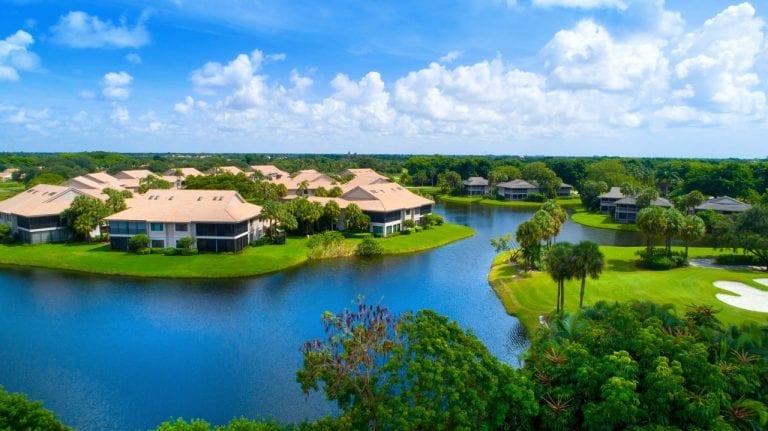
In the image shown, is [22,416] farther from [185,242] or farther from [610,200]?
[610,200]

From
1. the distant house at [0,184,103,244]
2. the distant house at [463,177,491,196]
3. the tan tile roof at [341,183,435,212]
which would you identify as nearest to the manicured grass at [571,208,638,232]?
the tan tile roof at [341,183,435,212]

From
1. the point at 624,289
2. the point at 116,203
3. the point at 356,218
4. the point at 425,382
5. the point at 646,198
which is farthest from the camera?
the point at 646,198

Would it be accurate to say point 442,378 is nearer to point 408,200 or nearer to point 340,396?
point 340,396

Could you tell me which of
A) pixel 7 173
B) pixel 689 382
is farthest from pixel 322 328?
pixel 7 173

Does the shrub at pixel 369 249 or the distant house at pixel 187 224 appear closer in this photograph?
the distant house at pixel 187 224

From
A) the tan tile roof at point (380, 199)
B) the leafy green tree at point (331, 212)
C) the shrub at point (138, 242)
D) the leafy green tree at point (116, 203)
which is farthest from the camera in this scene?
the tan tile roof at point (380, 199)

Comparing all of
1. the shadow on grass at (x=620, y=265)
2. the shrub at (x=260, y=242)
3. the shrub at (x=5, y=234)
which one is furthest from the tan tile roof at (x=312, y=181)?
the shadow on grass at (x=620, y=265)

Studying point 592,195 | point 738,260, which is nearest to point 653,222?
point 738,260

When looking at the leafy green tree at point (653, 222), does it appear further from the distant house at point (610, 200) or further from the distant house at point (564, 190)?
the distant house at point (564, 190)
